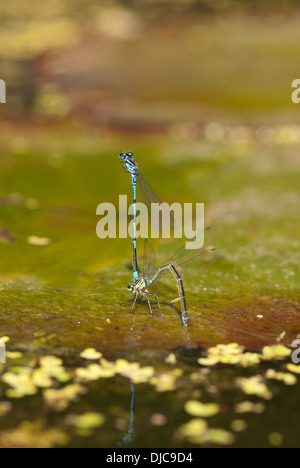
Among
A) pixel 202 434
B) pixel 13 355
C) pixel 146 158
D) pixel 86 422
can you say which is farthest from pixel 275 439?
pixel 146 158

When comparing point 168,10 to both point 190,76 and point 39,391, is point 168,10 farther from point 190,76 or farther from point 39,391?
point 39,391

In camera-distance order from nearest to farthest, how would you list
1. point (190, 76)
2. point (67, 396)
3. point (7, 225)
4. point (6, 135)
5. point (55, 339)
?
1. point (67, 396)
2. point (55, 339)
3. point (7, 225)
4. point (6, 135)
5. point (190, 76)

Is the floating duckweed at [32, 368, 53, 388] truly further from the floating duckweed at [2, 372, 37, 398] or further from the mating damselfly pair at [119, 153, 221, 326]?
the mating damselfly pair at [119, 153, 221, 326]

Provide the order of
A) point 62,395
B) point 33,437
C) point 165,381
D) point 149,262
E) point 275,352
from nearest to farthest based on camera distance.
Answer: point 33,437 → point 62,395 → point 165,381 → point 275,352 → point 149,262

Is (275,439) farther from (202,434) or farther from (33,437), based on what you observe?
(33,437)

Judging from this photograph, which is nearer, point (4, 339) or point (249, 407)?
point (249, 407)

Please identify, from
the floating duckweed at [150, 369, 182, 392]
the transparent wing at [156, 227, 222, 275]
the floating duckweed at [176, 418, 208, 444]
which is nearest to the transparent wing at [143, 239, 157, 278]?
the transparent wing at [156, 227, 222, 275]

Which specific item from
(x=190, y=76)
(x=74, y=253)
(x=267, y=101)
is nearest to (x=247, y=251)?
(x=74, y=253)
